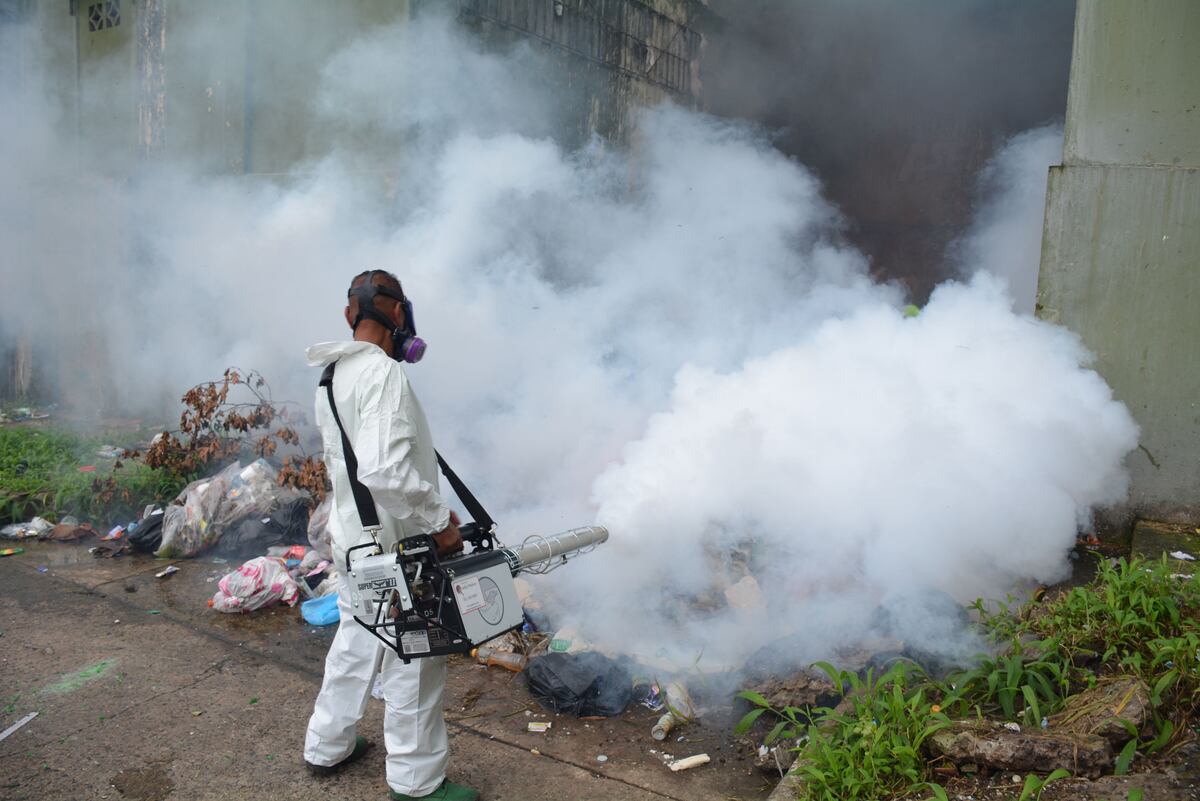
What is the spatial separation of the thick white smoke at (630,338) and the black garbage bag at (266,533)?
1.00 metres

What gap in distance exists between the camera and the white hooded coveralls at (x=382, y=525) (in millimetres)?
2562

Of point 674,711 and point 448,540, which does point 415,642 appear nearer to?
point 448,540

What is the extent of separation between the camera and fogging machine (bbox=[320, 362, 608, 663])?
2600mm

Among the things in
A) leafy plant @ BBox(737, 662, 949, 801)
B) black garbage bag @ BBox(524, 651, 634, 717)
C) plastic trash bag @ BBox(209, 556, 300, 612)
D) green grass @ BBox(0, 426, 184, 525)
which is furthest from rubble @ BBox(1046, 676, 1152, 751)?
green grass @ BBox(0, 426, 184, 525)

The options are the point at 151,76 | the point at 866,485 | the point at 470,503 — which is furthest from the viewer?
the point at 151,76

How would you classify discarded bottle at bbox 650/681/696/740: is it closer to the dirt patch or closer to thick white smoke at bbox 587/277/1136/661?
thick white smoke at bbox 587/277/1136/661

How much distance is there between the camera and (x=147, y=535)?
545 cm

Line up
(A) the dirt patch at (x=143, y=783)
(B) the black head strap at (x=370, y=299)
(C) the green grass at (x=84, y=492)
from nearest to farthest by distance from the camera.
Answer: (B) the black head strap at (x=370, y=299), (A) the dirt patch at (x=143, y=783), (C) the green grass at (x=84, y=492)

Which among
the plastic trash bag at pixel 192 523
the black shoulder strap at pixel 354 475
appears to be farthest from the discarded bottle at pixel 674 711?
the plastic trash bag at pixel 192 523

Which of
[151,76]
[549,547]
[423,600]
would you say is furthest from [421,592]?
[151,76]

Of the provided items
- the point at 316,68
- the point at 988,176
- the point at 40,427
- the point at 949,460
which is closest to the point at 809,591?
the point at 949,460

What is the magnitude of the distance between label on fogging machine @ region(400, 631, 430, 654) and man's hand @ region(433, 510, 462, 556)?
9.6 inches

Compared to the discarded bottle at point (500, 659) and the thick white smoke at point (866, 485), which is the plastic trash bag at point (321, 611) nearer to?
the discarded bottle at point (500, 659)

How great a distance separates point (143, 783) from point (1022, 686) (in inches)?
116
